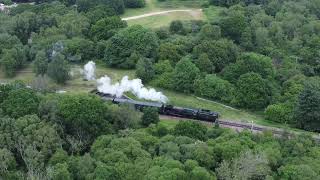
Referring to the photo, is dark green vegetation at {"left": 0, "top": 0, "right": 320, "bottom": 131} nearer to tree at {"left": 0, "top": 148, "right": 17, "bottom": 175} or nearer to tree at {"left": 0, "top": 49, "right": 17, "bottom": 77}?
tree at {"left": 0, "top": 49, "right": 17, "bottom": 77}

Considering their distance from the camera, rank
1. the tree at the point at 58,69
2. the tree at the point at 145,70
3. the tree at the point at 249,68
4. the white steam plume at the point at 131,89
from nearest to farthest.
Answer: the white steam plume at the point at 131,89 < the tree at the point at 58,69 < the tree at the point at 249,68 < the tree at the point at 145,70

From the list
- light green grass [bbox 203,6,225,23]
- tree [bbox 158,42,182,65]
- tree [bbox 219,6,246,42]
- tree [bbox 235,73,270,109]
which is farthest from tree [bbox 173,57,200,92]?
light green grass [bbox 203,6,225,23]

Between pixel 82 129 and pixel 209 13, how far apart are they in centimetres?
4724

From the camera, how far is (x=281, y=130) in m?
58.2

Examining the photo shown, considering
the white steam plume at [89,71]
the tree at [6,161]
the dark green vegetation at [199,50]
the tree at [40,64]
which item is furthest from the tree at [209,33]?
the tree at [6,161]

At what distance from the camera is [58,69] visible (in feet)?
221

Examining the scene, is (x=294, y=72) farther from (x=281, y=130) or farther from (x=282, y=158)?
(x=282, y=158)

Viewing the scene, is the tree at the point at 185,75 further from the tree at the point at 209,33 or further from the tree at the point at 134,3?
the tree at the point at 134,3

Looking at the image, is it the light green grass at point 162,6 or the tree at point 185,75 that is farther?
the light green grass at point 162,6

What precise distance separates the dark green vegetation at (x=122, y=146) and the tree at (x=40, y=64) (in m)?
11.7

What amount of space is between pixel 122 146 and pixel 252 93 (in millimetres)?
20502

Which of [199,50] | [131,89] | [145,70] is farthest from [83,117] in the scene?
[199,50]

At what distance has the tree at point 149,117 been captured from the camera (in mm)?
57375

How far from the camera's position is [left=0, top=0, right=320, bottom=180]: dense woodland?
47438mm
